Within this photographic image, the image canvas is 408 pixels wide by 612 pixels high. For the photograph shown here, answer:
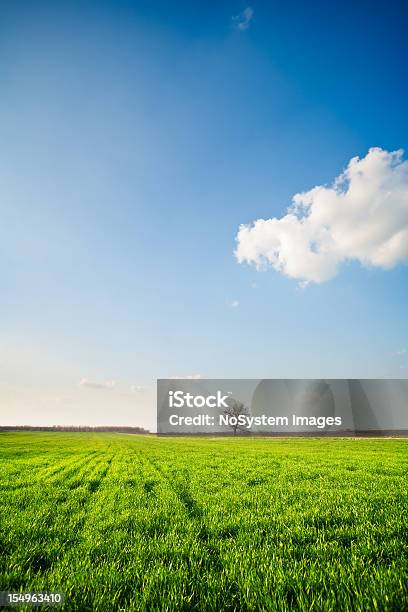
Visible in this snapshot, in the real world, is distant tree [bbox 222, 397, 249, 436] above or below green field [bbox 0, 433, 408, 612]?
below

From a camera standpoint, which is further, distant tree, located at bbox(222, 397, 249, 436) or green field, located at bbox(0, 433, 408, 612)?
distant tree, located at bbox(222, 397, 249, 436)

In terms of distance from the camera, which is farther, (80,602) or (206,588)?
(206,588)

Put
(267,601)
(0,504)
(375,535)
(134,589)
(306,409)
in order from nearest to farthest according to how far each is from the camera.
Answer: (267,601), (134,589), (375,535), (0,504), (306,409)

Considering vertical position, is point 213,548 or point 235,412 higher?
point 213,548

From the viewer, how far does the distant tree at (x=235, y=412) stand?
347 ft

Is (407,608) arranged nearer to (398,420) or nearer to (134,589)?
(134,589)

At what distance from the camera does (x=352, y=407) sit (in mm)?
124375

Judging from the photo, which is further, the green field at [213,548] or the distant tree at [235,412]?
the distant tree at [235,412]

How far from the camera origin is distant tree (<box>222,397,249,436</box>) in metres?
106

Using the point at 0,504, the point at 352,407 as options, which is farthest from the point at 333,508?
the point at 352,407

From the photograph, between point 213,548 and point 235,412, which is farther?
point 235,412

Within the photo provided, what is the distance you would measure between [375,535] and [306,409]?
149 metres

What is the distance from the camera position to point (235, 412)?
107 metres

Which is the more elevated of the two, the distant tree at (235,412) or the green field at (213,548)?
the green field at (213,548)
